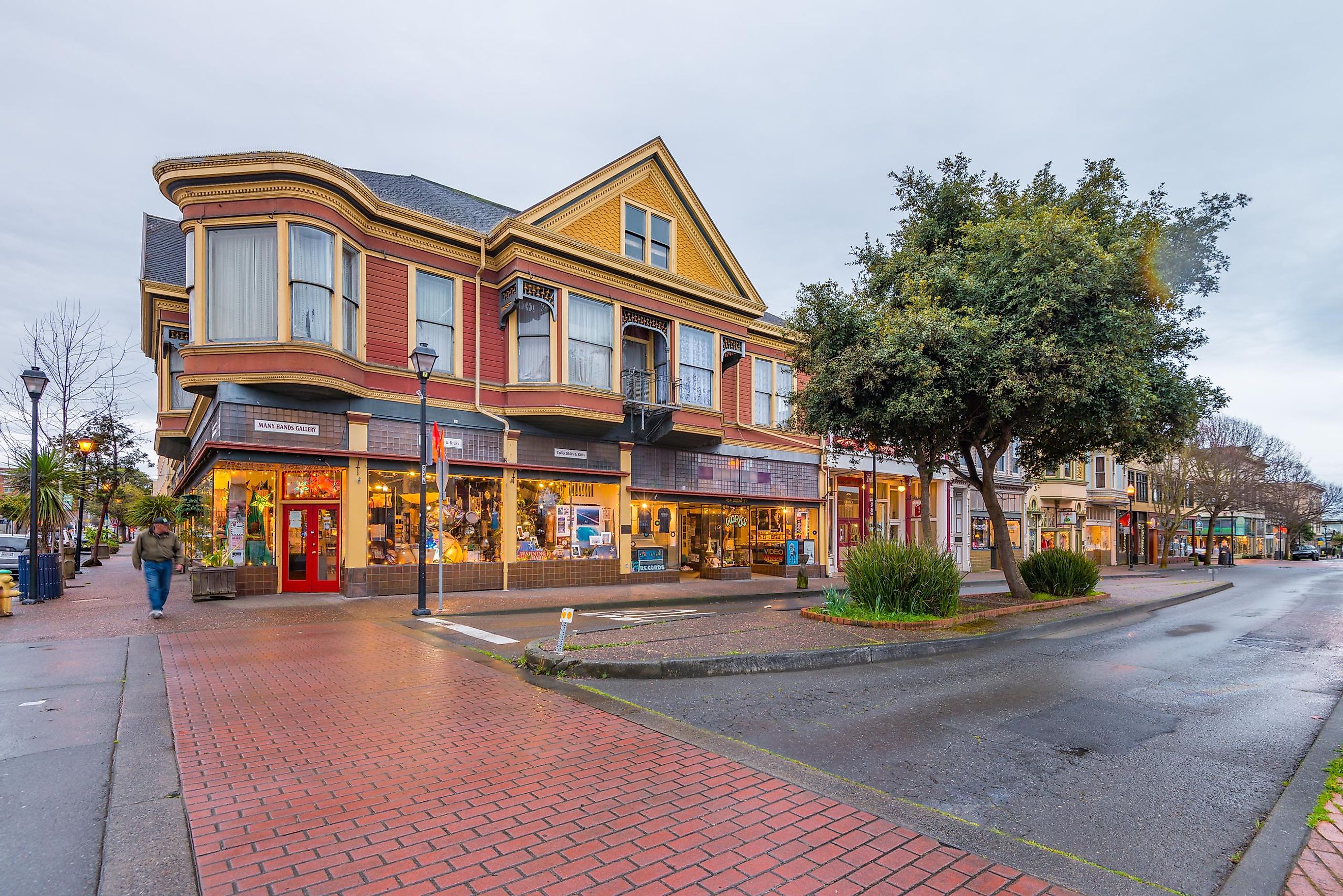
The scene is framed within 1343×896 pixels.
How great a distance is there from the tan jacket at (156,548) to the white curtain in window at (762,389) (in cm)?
1739

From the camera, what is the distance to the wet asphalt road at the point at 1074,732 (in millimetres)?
4113

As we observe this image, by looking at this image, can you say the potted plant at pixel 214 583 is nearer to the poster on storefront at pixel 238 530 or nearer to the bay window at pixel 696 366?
the poster on storefront at pixel 238 530

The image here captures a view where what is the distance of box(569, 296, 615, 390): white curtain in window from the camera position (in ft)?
59.1

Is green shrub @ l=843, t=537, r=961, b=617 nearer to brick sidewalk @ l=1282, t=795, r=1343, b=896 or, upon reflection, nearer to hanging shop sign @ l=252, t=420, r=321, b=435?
brick sidewalk @ l=1282, t=795, r=1343, b=896

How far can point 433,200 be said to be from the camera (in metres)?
18.9

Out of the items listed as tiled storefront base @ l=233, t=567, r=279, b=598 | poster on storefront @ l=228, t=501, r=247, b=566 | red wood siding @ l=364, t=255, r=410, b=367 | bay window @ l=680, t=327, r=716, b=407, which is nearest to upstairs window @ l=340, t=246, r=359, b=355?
red wood siding @ l=364, t=255, r=410, b=367

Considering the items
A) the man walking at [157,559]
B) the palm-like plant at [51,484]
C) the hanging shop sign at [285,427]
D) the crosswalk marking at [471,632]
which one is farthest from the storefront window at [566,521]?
the palm-like plant at [51,484]

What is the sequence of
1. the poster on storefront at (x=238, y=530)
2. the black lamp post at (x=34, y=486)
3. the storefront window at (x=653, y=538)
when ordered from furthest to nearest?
the storefront window at (x=653, y=538) < the poster on storefront at (x=238, y=530) < the black lamp post at (x=34, y=486)

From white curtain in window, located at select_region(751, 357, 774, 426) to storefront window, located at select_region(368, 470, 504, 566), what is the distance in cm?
1082

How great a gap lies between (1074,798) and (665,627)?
21.5 feet

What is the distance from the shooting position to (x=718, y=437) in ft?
70.2

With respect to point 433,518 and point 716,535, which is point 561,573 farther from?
point 716,535

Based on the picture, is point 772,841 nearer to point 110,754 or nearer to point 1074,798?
point 1074,798

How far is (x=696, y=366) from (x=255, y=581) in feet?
42.3
